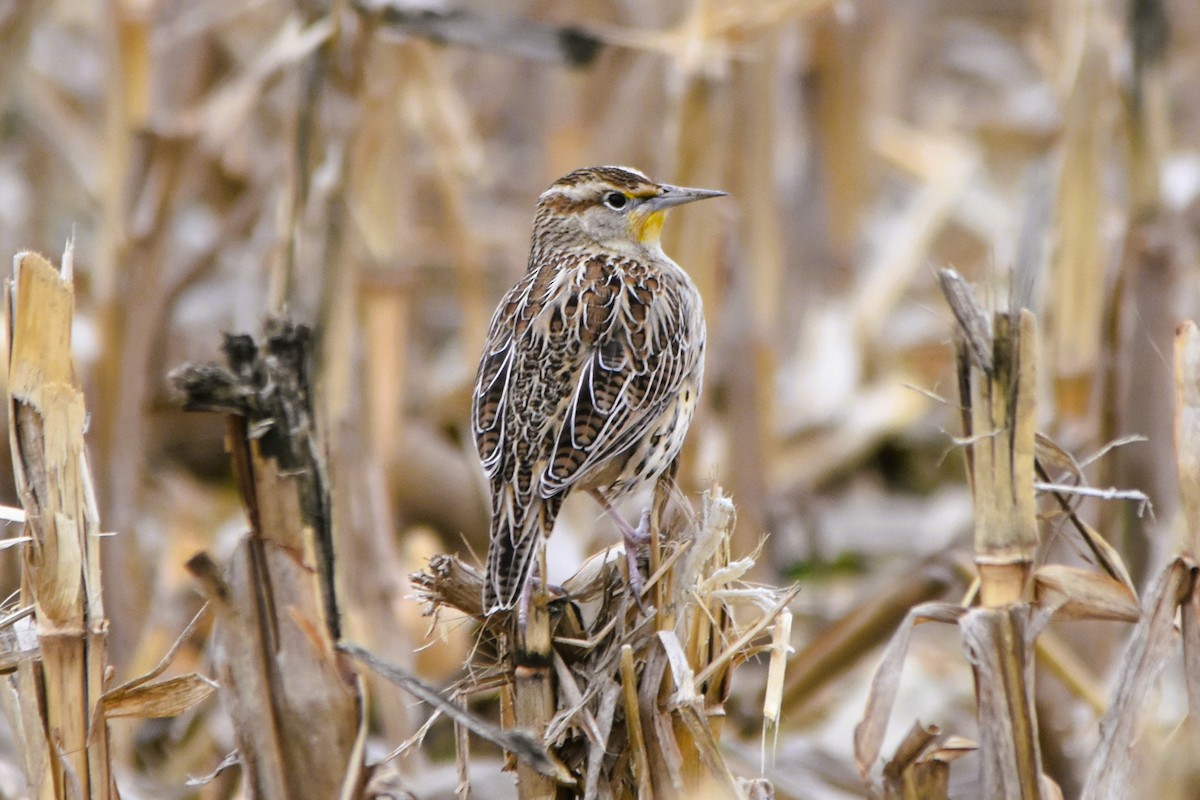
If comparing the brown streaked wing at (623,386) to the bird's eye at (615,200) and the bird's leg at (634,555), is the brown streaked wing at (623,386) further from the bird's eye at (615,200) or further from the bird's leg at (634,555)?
the bird's eye at (615,200)

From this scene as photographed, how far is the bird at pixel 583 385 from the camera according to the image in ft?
8.35

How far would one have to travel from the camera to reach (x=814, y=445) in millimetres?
5816

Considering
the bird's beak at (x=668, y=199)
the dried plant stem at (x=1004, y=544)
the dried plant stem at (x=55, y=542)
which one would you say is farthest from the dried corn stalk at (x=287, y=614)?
the bird's beak at (x=668, y=199)

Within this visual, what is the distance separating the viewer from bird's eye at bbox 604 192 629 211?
3232 millimetres

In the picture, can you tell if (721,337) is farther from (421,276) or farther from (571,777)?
(571,777)

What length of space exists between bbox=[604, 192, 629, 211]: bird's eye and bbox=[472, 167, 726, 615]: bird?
150 millimetres

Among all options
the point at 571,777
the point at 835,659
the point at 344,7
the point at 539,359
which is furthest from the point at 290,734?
the point at 344,7

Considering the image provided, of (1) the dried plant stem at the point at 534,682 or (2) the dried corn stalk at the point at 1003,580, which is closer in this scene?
(2) the dried corn stalk at the point at 1003,580

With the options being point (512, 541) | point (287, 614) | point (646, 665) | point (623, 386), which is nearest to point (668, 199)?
point (623, 386)

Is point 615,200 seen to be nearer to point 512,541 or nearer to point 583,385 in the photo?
point 583,385

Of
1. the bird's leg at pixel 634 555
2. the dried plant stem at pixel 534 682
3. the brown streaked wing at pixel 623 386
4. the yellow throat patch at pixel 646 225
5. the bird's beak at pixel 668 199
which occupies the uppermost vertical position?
the bird's beak at pixel 668 199

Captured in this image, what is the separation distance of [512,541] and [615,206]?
3.77 ft

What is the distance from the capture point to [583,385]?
2.68 metres

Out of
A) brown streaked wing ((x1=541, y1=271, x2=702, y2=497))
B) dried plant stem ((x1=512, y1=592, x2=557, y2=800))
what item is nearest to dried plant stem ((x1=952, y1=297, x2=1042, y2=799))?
dried plant stem ((x1=512, y1=592, x2=557, y2=800))
